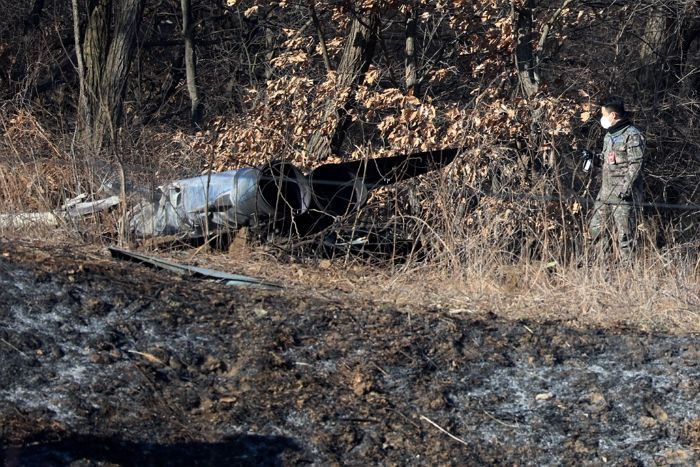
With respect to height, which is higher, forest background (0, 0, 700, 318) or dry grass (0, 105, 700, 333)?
forest background (0, 0, 700, 318)

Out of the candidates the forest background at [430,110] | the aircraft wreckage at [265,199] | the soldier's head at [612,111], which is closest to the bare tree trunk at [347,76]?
the forest background at [430,110]

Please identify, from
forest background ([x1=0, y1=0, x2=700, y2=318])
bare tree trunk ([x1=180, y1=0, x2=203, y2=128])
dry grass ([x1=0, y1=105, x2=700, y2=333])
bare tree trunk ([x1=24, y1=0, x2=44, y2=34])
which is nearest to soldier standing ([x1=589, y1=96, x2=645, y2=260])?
forest background ([x1=0, y1=0, x2=700, y2=318])

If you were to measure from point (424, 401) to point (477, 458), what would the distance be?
427 mm

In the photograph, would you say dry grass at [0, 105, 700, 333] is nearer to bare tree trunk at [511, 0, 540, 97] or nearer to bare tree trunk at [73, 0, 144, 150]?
bare tree trunk at [73, 0, 144, 150]

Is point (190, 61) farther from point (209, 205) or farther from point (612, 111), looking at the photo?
point (209, 205)

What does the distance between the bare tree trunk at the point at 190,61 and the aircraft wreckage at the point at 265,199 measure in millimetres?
7812

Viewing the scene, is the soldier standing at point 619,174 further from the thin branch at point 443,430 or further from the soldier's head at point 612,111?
the thin branch at point 443,430

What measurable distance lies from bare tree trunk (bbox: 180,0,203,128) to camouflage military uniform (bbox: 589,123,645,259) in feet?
26.4

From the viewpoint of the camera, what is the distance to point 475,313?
5.49 meters

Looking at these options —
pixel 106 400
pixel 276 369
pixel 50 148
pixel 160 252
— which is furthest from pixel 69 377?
pixel 50 148

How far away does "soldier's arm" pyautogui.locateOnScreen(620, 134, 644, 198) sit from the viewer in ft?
26.7

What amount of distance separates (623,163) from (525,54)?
232 centimetres

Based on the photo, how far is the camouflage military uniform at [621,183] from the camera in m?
8.01

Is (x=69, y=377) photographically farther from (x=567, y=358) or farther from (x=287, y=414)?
(x=567, y=358)
